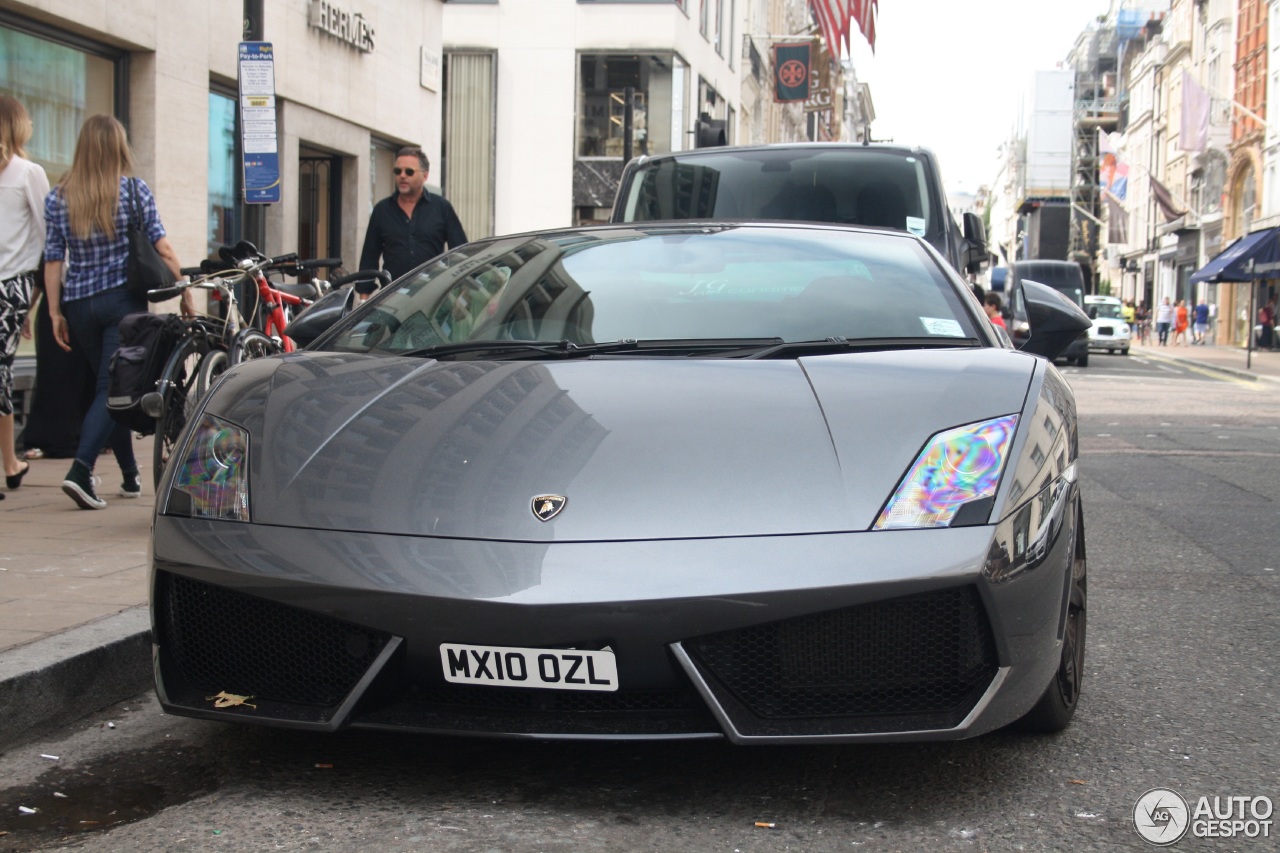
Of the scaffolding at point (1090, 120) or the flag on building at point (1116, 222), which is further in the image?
the scaffolding at point (1090, 120)

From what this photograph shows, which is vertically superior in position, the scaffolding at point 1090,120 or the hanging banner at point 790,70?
the scaffolding at point 1090,120

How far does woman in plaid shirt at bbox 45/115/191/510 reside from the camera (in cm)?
660

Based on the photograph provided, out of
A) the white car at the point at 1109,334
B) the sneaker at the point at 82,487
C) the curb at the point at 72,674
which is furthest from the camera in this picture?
the white car at the point at 1109,334

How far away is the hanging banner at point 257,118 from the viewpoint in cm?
798

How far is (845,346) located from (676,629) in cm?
114

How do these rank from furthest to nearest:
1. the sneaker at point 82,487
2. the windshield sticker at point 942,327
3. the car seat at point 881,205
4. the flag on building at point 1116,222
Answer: the flag on building at point 1116,222 → the car seat at point 881,205 → the sneaker at point 82,487 → the windshield sticker at point 942,327

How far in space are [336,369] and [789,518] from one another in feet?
4.36

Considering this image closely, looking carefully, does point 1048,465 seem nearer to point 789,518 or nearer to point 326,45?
point 789,518

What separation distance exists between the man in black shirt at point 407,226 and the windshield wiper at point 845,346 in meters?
5.05

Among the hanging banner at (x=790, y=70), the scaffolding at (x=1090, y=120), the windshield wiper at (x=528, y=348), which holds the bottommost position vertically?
the windshield wiper at (x=528, y=348)

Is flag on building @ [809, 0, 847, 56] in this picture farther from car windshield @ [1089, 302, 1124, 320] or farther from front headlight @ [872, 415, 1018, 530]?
front headlight @ [872, 415, 1018, 530]

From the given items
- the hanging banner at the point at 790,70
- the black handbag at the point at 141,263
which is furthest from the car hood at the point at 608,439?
the hanging banner at the point at 790,70

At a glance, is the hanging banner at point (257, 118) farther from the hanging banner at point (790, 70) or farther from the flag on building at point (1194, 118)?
the flag on building at point (1194, 118)

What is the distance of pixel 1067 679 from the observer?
340 cm
